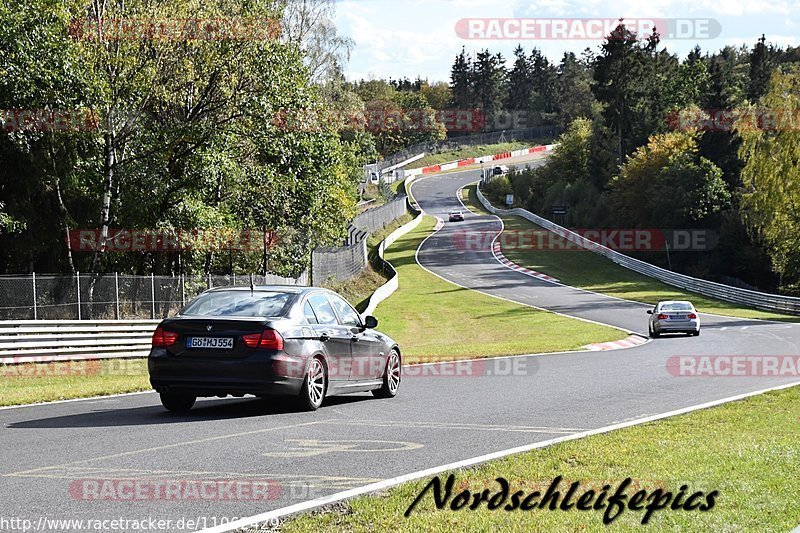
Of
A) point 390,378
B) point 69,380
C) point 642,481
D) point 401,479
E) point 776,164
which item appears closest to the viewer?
point 642,481

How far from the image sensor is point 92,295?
26.2 m

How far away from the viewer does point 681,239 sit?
77688 mm

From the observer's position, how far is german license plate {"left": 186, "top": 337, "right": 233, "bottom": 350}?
11695mm

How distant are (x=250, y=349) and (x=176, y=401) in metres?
1.39

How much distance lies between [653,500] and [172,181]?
27246 millimetres

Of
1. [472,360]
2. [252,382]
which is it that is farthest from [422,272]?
[252,382]

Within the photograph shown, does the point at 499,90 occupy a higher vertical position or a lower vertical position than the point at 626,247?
higher

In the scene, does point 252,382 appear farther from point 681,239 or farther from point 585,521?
point 681,239

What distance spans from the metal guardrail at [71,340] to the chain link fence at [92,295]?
1.17m

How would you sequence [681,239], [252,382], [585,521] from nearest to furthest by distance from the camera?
[585,521], [252,382], [681,239]

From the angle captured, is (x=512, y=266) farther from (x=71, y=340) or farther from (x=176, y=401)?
(x=176, y=401)

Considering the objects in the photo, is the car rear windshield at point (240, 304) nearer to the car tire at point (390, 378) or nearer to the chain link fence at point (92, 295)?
the car tire at point (390, 378)

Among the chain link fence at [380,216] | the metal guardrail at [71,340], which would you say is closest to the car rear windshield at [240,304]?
the metal guardrail at [71,340]

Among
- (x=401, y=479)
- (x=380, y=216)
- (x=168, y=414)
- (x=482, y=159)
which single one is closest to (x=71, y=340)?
(x=168, y=414)
